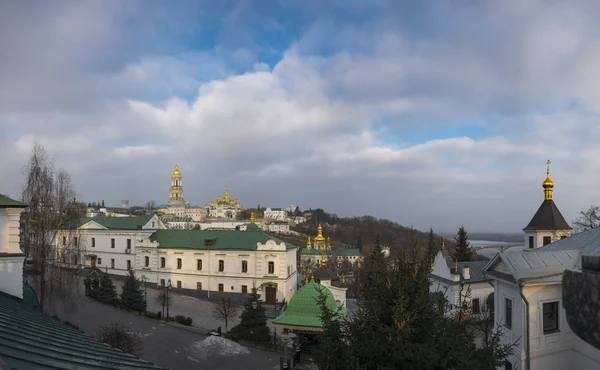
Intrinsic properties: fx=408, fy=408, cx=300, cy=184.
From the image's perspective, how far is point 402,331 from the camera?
6.22m

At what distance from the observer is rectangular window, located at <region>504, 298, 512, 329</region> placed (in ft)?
40.4

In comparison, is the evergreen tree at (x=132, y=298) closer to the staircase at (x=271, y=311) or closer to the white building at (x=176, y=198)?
the staircase at (x=271, y=311)

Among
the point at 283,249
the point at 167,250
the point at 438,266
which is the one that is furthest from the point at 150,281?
the point at 438,266

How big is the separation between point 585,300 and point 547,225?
94.4 ft

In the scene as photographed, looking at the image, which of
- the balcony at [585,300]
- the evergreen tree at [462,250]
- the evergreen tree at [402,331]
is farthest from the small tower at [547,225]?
the balcony at [585,300]

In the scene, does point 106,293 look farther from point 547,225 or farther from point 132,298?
point 547,225

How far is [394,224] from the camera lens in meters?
135

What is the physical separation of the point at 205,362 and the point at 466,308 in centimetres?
1474

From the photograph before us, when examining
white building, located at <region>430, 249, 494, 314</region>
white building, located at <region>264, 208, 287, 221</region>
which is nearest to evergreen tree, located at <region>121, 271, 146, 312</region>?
white building, located at <region>430, 249, 494, 314</region>

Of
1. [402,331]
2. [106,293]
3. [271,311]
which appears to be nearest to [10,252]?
[402,331]

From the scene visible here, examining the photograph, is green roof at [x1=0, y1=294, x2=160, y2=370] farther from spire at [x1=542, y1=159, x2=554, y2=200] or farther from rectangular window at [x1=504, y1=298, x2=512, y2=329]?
spire at [x1=542, y1=159, x2=554, y2=200]

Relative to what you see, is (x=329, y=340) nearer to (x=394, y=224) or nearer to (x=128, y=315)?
(x=128, y=315)

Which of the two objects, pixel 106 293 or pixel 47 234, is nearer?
pixel 47 234

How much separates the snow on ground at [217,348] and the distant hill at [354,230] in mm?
76693
